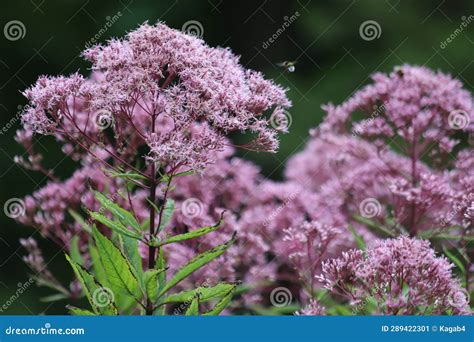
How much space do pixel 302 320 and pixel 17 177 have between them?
2.57 meters

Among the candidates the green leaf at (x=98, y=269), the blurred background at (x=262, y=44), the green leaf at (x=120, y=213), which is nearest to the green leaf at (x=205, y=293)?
the green leaf at (x=120, y=213)

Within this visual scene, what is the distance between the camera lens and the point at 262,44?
194 inches

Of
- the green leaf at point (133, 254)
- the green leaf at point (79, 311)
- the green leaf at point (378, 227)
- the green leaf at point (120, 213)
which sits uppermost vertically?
the green leaf at point (378, 227)

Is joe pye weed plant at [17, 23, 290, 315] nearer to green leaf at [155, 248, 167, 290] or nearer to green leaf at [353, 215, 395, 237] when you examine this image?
green leaf at [155, 248, 167, 290]

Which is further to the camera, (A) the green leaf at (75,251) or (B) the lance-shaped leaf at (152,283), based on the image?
(A) the green leaf at (75,251)

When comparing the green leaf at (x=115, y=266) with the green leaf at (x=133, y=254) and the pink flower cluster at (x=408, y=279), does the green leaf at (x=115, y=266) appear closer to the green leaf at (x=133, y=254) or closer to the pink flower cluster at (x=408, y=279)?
the green leaf at (x=133, y=254)

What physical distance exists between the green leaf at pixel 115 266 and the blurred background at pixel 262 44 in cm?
164

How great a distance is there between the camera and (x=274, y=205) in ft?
11.5

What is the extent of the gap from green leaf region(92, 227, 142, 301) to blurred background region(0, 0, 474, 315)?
1.64 metres

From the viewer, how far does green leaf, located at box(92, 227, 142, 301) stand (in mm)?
2168

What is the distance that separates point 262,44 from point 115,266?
2992 millimetres

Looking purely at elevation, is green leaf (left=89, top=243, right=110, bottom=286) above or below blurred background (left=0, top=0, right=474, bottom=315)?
below

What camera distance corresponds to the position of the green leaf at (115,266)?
2.17 metres

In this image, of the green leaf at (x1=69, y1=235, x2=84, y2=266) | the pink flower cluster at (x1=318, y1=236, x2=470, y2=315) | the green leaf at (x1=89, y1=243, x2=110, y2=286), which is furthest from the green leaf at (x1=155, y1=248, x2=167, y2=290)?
the green leaf at (x1=69, y1=235, x2=84, y2=266)
